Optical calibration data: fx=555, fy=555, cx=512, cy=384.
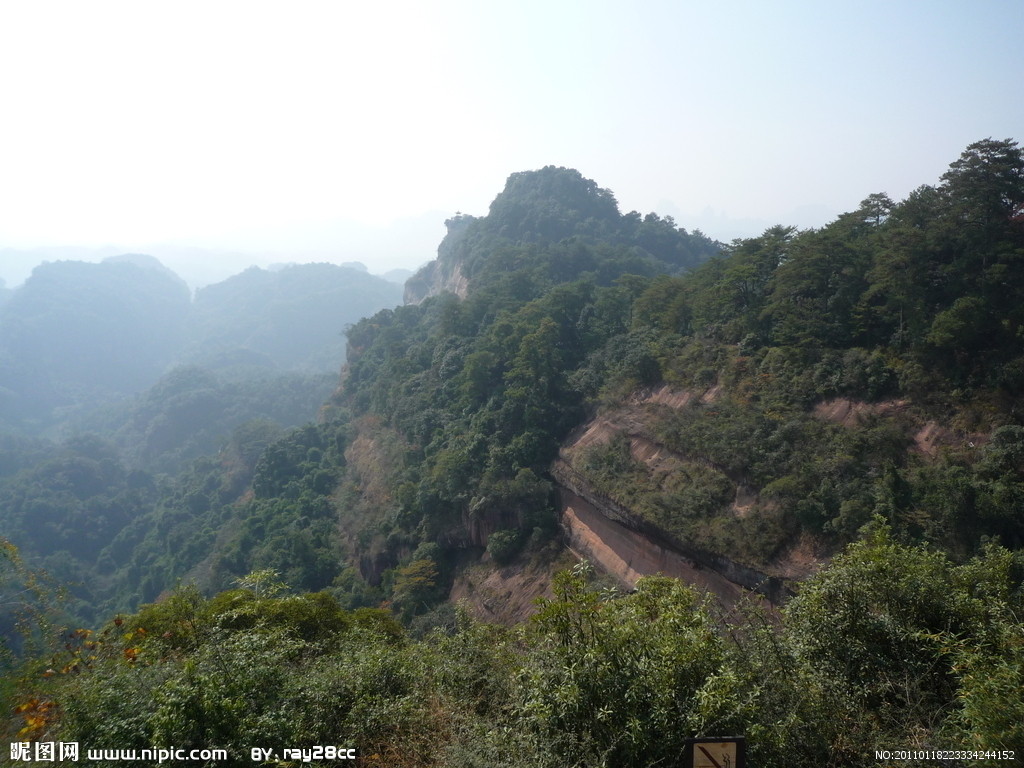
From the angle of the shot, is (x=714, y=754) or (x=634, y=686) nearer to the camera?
(x=714, y=754)

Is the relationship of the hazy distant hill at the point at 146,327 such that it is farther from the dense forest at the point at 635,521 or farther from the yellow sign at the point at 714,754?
the yellow sign at the point at 714,754

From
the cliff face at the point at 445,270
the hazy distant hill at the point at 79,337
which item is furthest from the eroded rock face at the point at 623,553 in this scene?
the hazy distant hill at the point at 79,337

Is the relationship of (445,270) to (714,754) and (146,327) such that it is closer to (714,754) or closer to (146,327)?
(714,754)

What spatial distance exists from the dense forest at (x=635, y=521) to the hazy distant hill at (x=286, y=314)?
2512 inches

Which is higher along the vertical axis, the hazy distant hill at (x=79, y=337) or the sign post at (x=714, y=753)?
the sign post at (x=714, y=753)

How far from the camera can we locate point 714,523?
1695cm

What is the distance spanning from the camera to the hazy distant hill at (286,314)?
10906 cm

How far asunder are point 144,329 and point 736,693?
5264 inches

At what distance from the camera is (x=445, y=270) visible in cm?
6650

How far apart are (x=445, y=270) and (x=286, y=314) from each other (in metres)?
65.5

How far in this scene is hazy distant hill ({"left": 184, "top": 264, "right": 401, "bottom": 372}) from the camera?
109 meters

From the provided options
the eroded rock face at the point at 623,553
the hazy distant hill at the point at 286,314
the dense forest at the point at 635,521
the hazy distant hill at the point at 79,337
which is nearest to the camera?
the dense forest at the point at 635,521

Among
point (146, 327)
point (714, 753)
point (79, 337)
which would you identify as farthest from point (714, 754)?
point (146, 327)

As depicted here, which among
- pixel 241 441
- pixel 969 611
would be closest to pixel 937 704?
pixel 969 611
